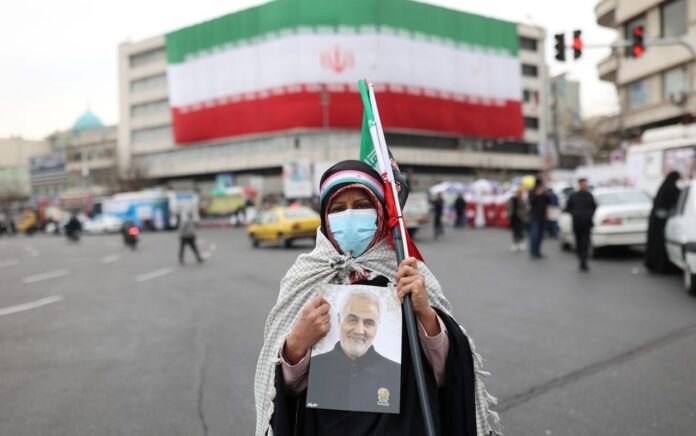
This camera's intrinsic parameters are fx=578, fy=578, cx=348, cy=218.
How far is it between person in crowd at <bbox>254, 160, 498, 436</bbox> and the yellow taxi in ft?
58.8

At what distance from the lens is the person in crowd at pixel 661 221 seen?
970 centimetres

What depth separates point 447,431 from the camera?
6.48ft

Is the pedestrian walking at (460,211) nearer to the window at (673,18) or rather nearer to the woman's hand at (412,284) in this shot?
the window at (673,18)

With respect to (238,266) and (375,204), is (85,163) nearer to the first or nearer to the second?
(238,266)

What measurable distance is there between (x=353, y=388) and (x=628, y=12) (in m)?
37.9

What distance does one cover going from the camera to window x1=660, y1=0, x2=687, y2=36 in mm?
30022

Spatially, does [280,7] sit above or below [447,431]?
above

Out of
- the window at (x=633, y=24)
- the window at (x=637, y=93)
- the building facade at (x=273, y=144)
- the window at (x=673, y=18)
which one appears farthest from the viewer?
the building facade at (x=273, y=144)

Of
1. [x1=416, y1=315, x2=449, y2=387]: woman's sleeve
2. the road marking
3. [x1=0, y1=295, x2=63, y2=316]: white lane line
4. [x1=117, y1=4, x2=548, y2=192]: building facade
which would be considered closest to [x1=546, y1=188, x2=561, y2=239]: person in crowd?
the road marking

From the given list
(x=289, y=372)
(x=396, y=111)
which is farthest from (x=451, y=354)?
(x=396, y=111)

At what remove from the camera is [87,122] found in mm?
92562

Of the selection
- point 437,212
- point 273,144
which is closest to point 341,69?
point 273,144

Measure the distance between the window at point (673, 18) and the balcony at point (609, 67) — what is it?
605 cm

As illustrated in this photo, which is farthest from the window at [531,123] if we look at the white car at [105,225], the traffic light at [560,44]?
the traffic light at [560,44]
